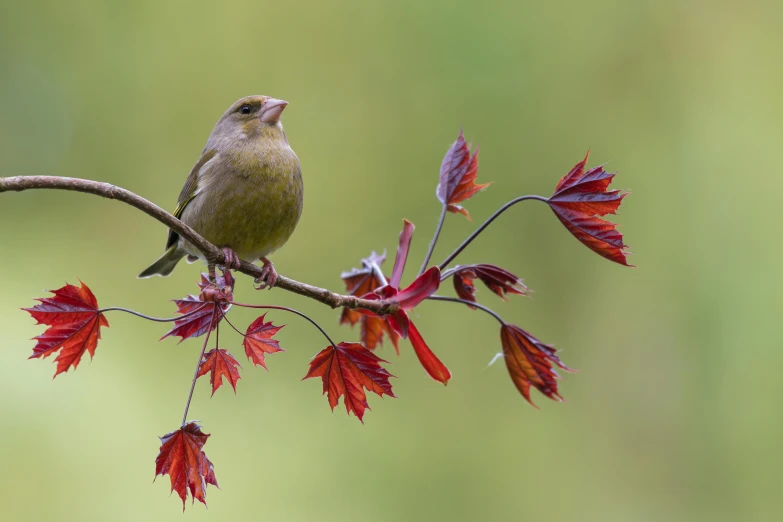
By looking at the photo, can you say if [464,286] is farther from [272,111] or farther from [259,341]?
[272,111]

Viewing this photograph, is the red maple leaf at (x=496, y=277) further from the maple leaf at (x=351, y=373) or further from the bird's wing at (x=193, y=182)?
the bird's wing at (x=193, y=182)

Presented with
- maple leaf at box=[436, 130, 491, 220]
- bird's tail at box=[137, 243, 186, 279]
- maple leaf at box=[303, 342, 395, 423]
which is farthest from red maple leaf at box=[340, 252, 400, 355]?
bird's tail at box=[137, 243, 186, 279]

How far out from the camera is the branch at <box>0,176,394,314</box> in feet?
3.76

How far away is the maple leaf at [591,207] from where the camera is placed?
1602 mm

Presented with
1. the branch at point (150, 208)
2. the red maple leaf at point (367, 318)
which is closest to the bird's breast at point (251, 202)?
the red maple leaf at point (367, 318)

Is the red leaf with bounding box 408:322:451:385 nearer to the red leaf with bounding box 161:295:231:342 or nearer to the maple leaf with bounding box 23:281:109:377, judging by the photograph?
the red leaf with bounding box 161:295:231:342

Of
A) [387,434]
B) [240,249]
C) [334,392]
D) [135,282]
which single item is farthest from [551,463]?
[334,392]

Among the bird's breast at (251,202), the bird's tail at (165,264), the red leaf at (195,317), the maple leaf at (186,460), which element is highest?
the bird's tail at (165,264)

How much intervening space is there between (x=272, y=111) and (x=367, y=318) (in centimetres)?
93

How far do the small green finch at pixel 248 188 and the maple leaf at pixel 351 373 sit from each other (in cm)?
54

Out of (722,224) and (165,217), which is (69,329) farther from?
(722,224)

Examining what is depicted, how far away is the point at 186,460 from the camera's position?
4.77ft

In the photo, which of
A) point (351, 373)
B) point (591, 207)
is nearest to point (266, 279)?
point (351, 373)

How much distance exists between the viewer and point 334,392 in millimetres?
1637
